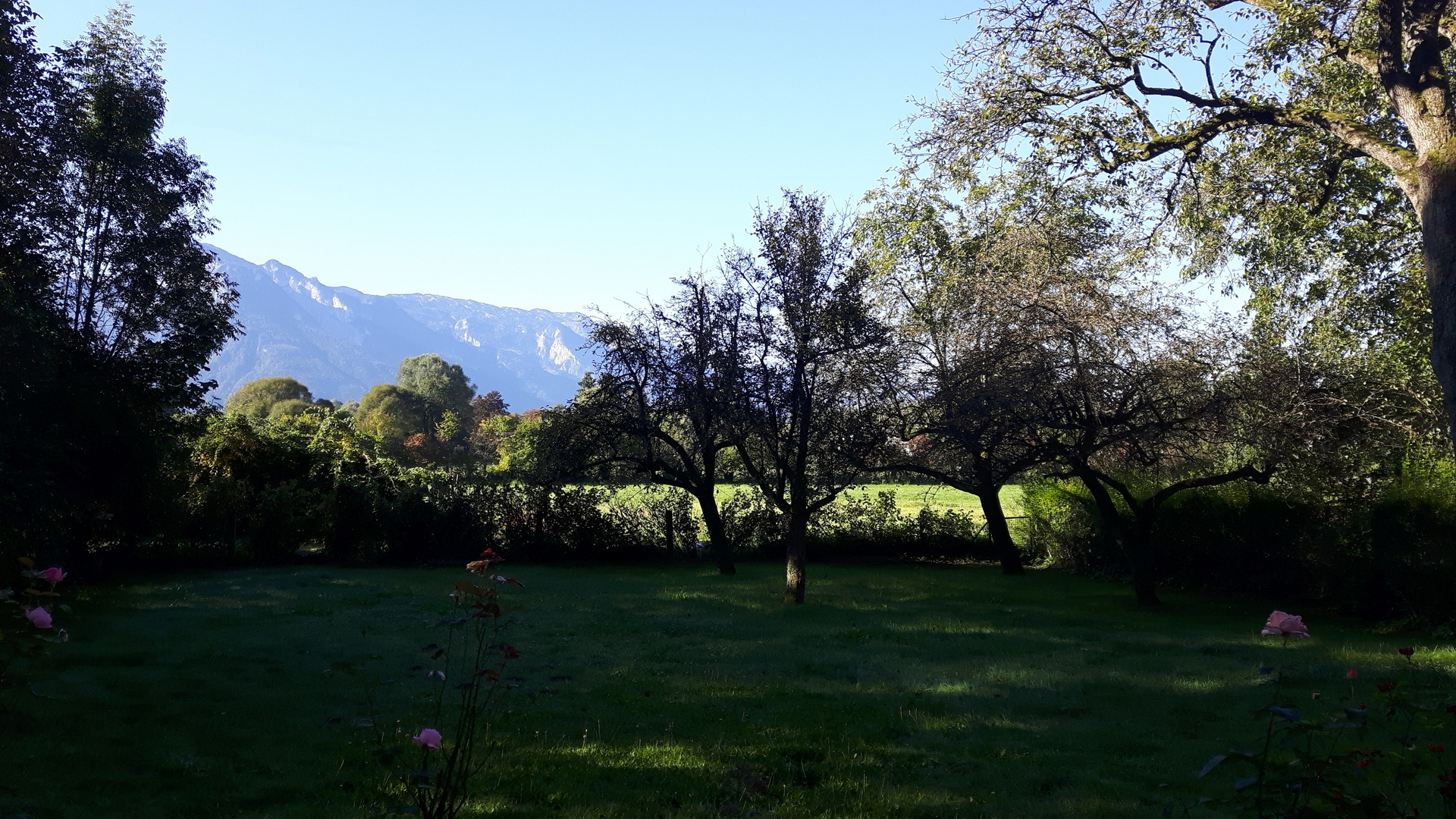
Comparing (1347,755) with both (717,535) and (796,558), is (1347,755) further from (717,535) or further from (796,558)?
(717,535)

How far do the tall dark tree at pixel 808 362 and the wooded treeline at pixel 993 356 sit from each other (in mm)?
56

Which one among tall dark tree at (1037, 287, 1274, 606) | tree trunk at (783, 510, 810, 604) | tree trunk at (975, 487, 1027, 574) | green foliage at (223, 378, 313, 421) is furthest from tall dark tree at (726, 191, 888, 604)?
green foliage at (223, 378, 313, 421)

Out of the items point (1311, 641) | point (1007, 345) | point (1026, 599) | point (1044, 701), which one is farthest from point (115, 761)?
point (1026, 599)

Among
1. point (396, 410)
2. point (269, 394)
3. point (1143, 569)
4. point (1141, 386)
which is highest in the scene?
point (269, 394)

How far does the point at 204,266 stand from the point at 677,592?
13113 mm

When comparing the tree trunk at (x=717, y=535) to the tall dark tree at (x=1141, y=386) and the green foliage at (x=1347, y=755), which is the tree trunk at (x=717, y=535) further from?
the green foliage at (x=1347, y=755)

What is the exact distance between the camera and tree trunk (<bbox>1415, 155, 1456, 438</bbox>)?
27.0 feet

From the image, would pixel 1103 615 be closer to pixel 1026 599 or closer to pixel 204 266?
pixel 1026 599

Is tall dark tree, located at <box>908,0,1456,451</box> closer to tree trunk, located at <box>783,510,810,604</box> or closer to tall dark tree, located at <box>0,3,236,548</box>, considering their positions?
tree trunk, located at <box>783,510,810,604</box>

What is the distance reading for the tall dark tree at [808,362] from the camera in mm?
14797

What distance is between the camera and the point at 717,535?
2125 centimetres

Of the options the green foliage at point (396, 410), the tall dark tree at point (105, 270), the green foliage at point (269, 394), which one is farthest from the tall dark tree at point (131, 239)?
the green foliage at point (269, 394)

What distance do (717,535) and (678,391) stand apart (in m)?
4.97

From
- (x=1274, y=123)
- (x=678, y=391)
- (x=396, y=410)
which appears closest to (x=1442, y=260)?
(x=1274, y=123)
